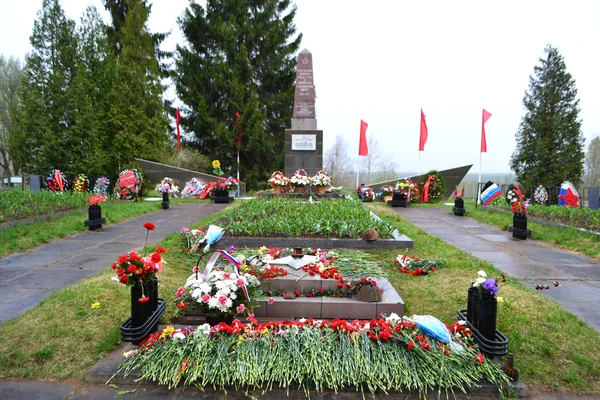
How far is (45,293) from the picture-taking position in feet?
13.3

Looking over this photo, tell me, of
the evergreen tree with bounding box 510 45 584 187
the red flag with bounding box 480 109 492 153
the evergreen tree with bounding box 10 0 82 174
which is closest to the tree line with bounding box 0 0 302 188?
the evergreen tree with bounding box 10 0 82 174

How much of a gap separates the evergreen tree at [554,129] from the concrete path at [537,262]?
1824 centimetres

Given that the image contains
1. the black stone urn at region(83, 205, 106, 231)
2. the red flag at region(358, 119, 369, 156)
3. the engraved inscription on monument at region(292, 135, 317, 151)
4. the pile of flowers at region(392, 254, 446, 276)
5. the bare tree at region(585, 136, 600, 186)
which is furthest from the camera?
the bare tree at region(585, 136, 600, 186)

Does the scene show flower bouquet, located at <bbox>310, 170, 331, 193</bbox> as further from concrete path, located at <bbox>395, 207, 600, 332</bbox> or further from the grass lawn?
the grass lawn

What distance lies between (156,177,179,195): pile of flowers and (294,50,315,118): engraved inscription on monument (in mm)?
5488

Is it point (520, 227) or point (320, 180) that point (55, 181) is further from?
point (520, 227)

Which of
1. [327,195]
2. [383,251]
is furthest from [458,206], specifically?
[383,251]

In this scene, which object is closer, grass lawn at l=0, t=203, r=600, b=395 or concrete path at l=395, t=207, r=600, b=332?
grass lawn at l=0, t=203, r=600, b=395

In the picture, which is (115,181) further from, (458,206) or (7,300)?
(458,206)

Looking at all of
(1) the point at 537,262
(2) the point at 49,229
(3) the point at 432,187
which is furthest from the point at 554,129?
(2) the point at 49,229

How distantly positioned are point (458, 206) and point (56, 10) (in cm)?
1523

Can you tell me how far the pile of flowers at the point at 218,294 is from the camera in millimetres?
2990

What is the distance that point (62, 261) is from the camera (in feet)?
17.5

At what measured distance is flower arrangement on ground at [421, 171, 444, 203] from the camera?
46.2ft
